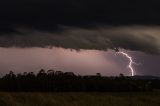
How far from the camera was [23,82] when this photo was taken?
90.1 meters

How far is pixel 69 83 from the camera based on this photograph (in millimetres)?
91312

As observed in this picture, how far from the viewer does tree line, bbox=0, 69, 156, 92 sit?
8625 cm

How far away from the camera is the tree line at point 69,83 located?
86.2m
